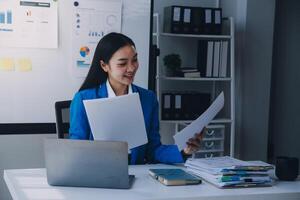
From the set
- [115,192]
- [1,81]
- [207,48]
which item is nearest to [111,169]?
[115,192]

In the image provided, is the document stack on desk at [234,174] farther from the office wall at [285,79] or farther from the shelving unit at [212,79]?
the office wall at [285,79]

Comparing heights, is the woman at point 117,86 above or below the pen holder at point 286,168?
above

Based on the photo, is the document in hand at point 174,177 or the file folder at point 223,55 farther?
the file folder at point 223,55

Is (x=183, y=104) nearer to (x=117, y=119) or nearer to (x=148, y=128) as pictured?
(x=148, y=128)

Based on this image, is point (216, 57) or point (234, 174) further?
point (216, 57)

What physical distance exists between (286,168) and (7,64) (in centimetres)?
185

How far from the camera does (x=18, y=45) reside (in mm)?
2869

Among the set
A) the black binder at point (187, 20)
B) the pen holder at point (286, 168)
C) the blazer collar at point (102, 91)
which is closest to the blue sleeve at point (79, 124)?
the blazer collar at point (102, 91)

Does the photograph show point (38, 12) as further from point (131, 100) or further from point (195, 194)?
point (195, 194)

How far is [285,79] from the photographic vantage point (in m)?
4.25

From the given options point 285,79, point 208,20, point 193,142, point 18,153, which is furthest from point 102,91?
point 285,79

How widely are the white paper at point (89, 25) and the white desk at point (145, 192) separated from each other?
56.1 inches

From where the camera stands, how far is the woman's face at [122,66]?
211 centimetres

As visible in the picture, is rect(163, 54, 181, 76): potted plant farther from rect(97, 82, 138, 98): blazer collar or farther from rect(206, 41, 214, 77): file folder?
rect(97, 82, 138, 98): blazer collar
